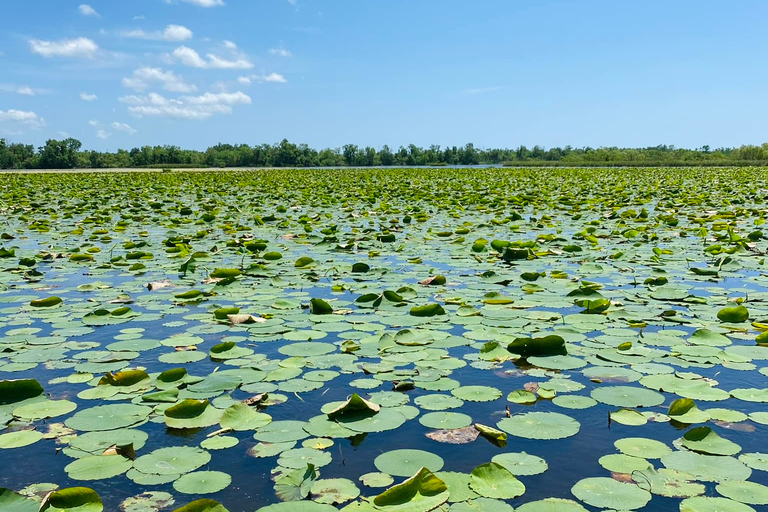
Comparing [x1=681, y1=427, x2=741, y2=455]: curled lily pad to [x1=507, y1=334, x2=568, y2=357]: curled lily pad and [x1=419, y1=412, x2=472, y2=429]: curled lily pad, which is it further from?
[x1=507, y1=334, x2=568, y2=357]: curled lily pad

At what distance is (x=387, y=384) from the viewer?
3.11 meters

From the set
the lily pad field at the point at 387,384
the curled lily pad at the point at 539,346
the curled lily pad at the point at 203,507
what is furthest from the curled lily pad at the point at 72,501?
the curled lily pad at the point at 539,346

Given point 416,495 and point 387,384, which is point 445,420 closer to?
point 387,384

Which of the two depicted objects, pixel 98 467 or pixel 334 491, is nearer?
pixel 334 491

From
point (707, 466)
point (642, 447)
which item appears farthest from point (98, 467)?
point (707, 466)

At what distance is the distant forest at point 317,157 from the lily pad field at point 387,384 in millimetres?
61601

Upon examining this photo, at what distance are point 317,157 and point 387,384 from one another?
8150cm

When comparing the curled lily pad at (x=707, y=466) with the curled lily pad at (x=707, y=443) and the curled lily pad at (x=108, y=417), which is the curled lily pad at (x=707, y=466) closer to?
the curled lily pad at (x=707, y=443)

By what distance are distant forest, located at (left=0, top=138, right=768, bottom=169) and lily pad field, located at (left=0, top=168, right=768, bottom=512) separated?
61.6 metres

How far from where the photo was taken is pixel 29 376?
324 cm

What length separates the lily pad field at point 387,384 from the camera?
2.14m

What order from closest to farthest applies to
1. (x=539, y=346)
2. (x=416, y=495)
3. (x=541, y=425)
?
→ (x=416, y=495) → (x=541, y=425) → (x=539, y=346)

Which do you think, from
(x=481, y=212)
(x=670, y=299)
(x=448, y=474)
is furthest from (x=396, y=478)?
(x=481, y=212)

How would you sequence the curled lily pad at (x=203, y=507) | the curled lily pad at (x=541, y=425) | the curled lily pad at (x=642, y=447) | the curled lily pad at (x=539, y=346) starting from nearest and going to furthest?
the curled lily pad at (x=203, y=507), the curled lily pad at (x=642, y=447), the curled lily pad at (x=541, y=425), the curled lily pad at (x=539, y=346)
